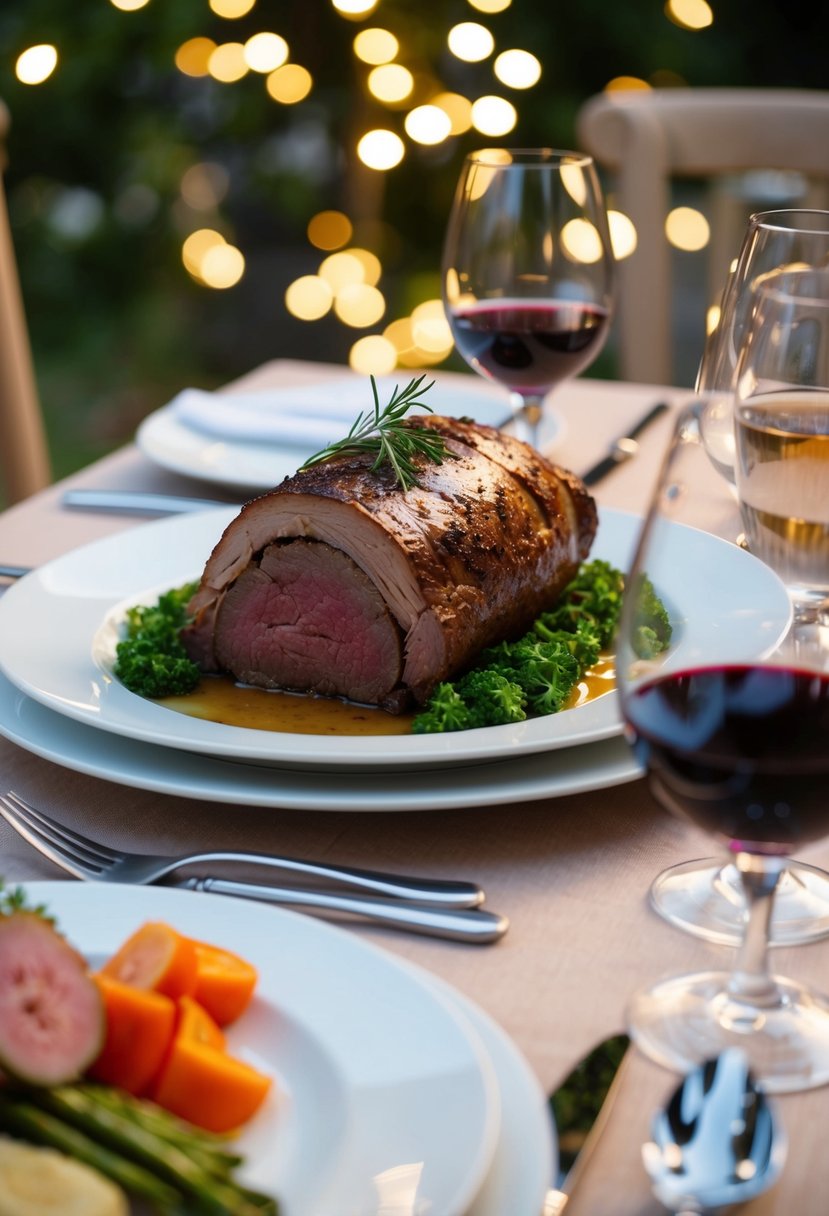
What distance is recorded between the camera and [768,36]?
5320mm

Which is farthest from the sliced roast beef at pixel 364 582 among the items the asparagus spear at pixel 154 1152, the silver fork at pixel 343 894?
the asparagus spear at pixel 154 1152

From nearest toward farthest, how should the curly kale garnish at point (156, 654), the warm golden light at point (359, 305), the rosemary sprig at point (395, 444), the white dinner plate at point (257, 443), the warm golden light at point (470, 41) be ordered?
the curly kale garnish at point (156, 654)
the rosemary sprig at point (395, 444)
the white dinner plate at point (257, 443)
the warm golden light at point (470, 41)
the warm golden light at point (359, 305)

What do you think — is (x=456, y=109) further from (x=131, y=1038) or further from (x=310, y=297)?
(x=131, y=1038)

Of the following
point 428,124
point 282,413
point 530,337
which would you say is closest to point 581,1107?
point 530,337

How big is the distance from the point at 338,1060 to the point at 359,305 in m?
5.09

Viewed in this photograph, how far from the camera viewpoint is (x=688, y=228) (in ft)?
22.1

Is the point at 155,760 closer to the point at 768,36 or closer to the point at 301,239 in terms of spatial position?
the point at 768,36

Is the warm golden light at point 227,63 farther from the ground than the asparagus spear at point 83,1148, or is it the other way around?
the warm golden light at point 227,63

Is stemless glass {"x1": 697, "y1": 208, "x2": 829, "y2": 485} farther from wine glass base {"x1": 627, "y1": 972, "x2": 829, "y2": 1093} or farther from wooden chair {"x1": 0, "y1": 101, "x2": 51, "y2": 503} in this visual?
wooden chair {"x1": 0, "y1": 101, "x2": 51, "y2": 503}

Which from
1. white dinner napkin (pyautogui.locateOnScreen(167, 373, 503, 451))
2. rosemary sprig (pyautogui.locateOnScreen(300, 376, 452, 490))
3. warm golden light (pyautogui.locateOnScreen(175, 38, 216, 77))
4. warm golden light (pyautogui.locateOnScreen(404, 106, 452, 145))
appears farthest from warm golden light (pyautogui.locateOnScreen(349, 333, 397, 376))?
rosemary sprig (pyautogui.locateOnScreen(300, 376, 452, 490))

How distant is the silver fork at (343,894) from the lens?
108 cm

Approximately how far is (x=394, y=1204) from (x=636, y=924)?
0.42 metres

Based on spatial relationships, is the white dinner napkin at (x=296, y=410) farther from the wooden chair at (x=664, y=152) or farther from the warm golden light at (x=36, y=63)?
the warm golden light at (x=36, y=63)

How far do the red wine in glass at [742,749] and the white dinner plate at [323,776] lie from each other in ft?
0.83
